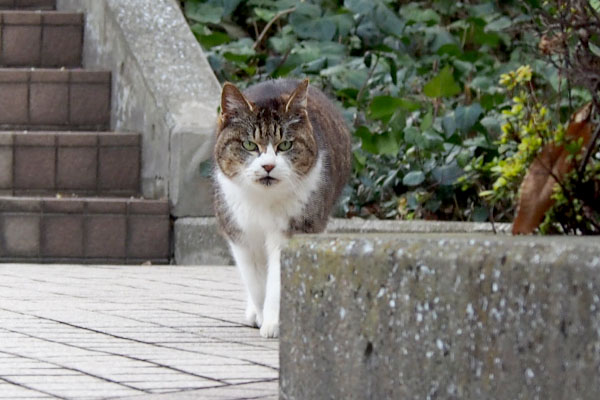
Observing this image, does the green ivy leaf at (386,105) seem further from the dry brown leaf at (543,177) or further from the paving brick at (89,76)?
the dry brown leaf at (543,177)

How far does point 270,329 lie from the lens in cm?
435

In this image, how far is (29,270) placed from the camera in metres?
6.45

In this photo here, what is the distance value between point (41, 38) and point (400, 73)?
8.18 feet

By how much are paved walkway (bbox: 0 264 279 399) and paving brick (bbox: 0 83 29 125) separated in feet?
5.34

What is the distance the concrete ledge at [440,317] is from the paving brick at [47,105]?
527cm

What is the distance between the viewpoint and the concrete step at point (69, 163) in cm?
736

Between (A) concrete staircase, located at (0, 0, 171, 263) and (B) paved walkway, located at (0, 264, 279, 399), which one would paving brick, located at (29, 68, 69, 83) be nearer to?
(A) concrete staircase, located at (0, 0, 171, 263)

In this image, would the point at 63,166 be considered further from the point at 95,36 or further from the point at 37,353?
the point at 37,353

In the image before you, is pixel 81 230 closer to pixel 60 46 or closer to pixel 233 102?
pixel 60 46

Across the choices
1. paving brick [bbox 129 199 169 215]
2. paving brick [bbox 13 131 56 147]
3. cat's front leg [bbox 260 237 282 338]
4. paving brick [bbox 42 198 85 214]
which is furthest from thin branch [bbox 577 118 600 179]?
paving brick [bbox 13 131 56 147]

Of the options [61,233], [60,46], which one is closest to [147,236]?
[61,233]

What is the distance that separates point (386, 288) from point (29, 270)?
4.31 metres

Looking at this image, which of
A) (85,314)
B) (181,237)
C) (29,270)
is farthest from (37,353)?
(181,237)

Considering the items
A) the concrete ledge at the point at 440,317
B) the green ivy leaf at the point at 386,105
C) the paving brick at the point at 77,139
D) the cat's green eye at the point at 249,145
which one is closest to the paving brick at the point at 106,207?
the paving brick at the point at 77,139
